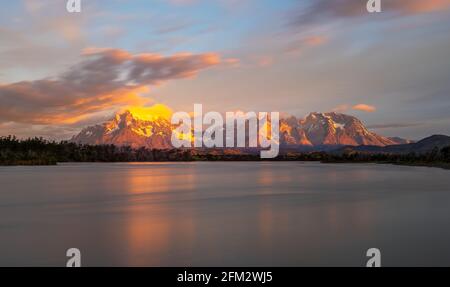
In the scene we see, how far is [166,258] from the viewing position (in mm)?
15656

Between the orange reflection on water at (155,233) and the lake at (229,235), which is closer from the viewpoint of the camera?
the lake at (229,235)

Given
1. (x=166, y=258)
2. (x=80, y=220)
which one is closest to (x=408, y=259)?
(x=166, y=258)

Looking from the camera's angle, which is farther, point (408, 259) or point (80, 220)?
point (80, 220)

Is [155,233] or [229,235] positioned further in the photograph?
[155,233]

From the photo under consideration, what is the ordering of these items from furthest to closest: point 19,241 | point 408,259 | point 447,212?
point 447,212 → point 19,241 → point 408,259

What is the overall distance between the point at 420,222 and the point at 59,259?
1918 centimetres

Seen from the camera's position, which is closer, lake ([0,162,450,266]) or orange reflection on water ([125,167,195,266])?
lake ([0,162,450,266])

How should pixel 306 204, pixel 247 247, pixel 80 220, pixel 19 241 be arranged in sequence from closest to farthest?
pixel 247 247 → pixel 19 241 → pixel 80 220 → pixel 306 204
